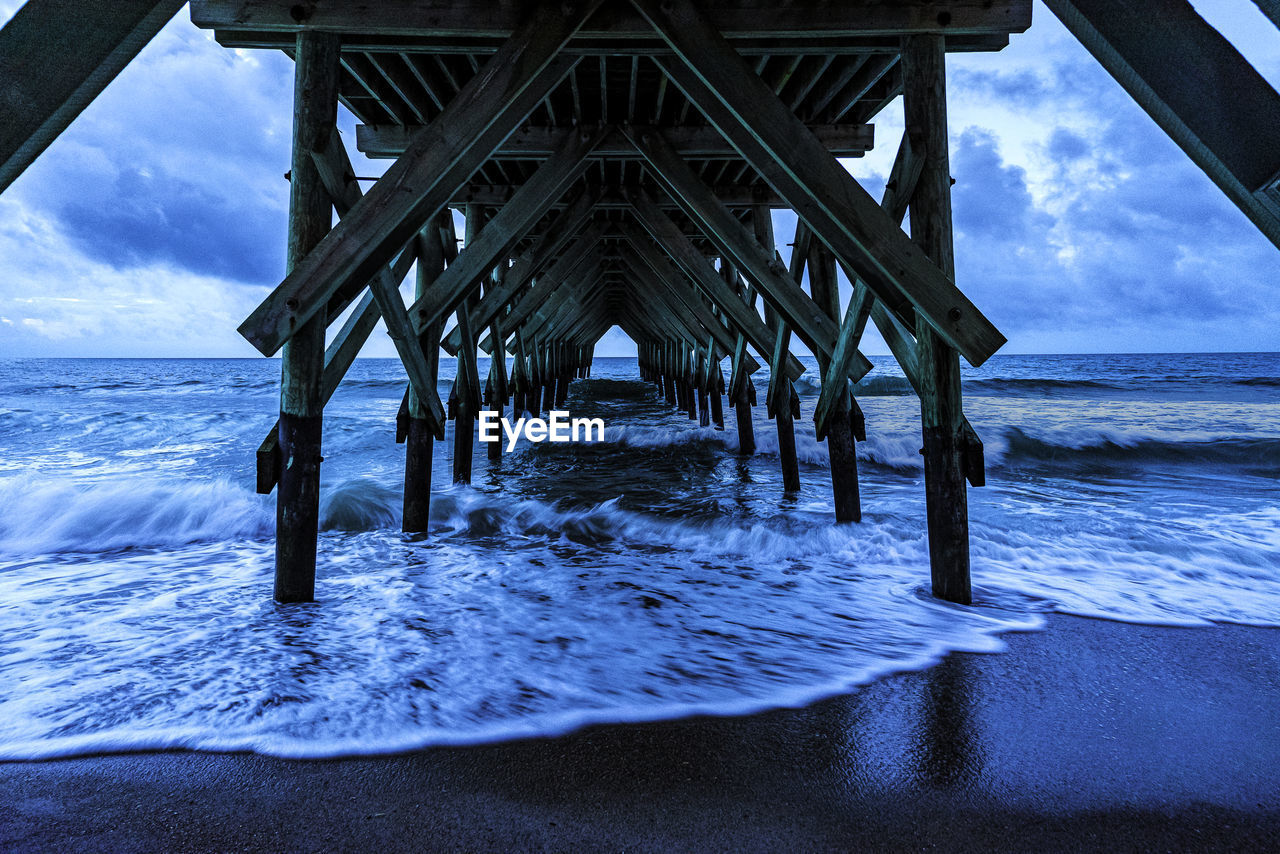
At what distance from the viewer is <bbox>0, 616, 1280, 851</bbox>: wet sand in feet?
4.58

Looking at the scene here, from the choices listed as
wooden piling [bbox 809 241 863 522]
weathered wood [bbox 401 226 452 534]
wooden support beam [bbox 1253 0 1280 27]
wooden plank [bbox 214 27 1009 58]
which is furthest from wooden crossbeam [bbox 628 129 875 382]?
wooden support beam [bbox 1253 0 1280 27]

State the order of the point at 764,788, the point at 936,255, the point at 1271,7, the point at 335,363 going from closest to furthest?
the point at 1271,7
the point at 764,788
the point at 936,255
the point at 335,363

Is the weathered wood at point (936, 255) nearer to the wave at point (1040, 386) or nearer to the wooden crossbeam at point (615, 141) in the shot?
the wooden crossbeam at point (615, 141)

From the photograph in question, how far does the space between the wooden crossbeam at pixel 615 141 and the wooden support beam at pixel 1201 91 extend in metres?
3.25

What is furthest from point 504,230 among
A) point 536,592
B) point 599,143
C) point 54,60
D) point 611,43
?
point 54,60

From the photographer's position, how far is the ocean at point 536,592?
2.02m

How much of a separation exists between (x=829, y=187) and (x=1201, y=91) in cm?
129

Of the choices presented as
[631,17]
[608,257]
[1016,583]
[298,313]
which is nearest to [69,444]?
[608,257]

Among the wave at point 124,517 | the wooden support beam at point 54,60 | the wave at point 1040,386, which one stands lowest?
the wave at point 124,517

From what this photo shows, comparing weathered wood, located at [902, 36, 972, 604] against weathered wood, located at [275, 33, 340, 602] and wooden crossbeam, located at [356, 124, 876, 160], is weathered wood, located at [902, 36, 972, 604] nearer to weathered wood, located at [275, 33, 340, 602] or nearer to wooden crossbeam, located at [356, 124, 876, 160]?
wooden crossbeam, located at [356, 124, 876, 160]

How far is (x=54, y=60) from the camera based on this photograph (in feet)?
3.39

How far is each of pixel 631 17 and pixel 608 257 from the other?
24.0 ft

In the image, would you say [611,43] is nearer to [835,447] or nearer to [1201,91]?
[1201,91]

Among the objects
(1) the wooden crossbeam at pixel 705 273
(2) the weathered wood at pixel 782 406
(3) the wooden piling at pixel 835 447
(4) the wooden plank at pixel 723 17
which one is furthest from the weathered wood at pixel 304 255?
(2) the weathered wood at pixel 782 406
